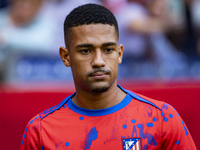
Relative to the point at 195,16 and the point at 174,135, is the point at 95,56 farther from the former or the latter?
the point at 195,16

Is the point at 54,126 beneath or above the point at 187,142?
above

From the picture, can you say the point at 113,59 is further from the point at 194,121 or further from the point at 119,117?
the point at 194,121

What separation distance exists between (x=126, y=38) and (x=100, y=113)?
133 inches

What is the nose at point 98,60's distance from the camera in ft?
6.46

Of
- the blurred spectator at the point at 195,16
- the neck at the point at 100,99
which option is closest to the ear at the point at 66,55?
the neck at the point at 100,99

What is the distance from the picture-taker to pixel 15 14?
523 cm

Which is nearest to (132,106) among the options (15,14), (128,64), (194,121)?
(194,121)

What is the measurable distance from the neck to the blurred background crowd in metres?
3.02

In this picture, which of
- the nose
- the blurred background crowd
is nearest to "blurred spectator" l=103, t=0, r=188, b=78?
the blurred background crowd

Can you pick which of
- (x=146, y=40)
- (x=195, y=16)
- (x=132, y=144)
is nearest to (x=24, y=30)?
(x=146, y=40)

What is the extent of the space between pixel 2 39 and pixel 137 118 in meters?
3.54

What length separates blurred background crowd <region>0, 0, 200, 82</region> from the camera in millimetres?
5137

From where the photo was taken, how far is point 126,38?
5.36 meters

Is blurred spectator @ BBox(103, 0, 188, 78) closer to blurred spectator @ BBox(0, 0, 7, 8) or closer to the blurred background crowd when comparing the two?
the blurred background crowd
